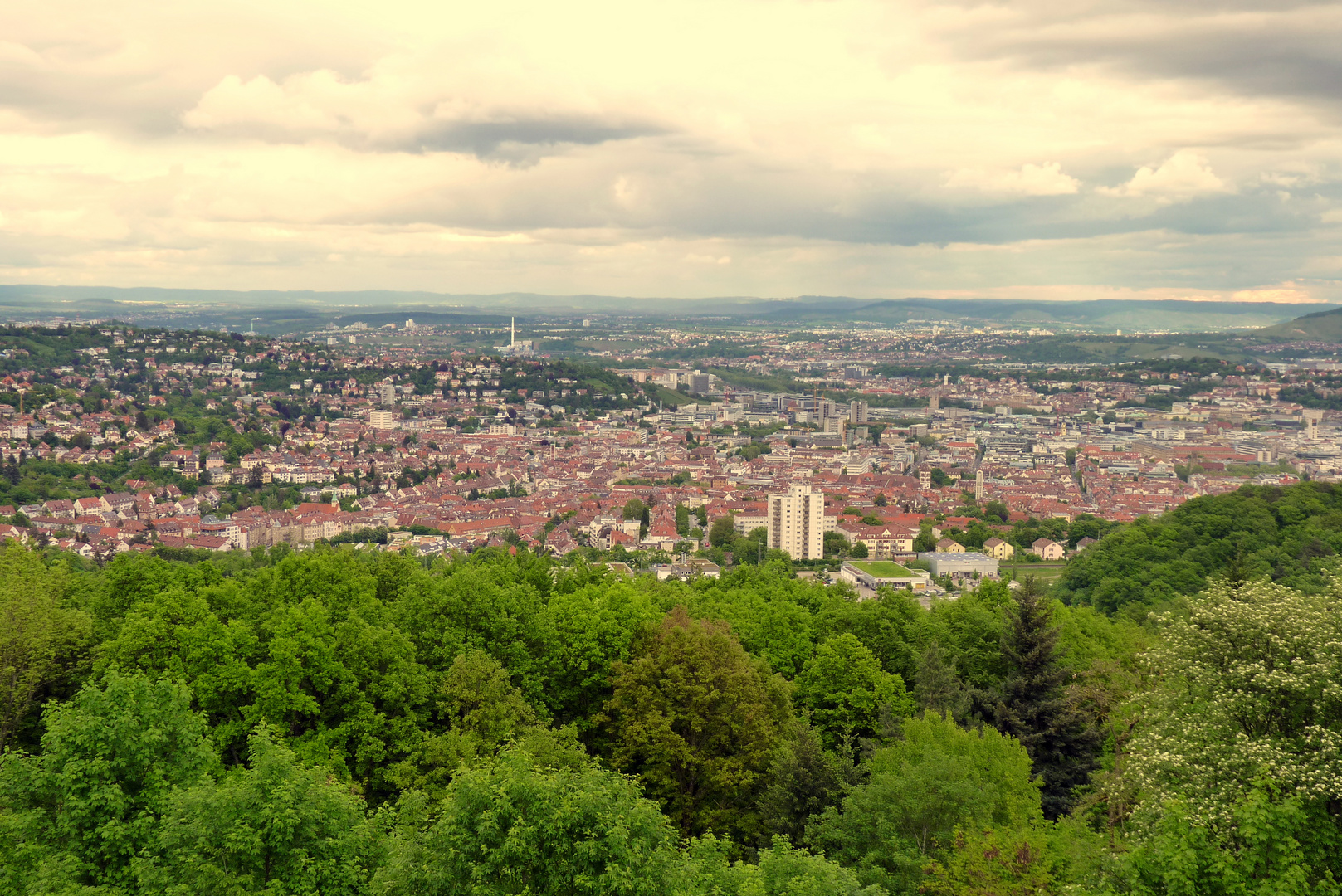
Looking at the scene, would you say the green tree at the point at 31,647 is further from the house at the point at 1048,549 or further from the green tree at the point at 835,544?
the house at the point at 1048,549

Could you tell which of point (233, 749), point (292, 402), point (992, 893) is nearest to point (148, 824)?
point (233, 749)

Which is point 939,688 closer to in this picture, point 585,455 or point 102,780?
point 102,780

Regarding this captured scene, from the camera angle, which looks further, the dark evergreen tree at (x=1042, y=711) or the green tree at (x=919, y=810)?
the dark evergreen tree at (x=1042, y=711)

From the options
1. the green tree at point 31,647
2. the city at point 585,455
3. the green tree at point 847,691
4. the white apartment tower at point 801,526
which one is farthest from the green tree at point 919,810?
the white apartment tower at point 801,526

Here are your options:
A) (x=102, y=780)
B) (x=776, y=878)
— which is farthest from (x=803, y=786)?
(x=102, y=780)

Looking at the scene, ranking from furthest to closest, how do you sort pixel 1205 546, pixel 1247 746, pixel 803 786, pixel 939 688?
pixel 1205 546 < pixel 939 688 < pixel 803 786 < pixel 1247 746

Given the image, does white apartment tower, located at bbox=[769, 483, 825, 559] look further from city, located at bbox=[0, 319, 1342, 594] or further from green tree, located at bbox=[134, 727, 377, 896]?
green tree, located at bbox=[134, 727, 377, 896]
